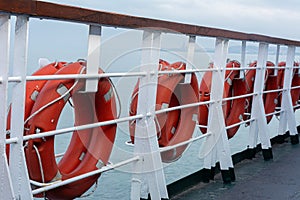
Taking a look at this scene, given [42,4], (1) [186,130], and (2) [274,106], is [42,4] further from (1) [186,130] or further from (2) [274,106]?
(2) [274,106]

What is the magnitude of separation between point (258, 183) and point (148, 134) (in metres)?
1.09

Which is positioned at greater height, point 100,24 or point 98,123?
point 100,24

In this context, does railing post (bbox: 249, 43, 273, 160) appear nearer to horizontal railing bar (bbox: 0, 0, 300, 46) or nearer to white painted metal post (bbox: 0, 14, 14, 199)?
horizontal railing bar (bbox: 0, 0, 300, 46)

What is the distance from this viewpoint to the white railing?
63.7 inches

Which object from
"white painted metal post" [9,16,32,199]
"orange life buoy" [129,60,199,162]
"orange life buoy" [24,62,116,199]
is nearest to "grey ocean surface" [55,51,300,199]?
"orange life buoy" [129,60,199,162]

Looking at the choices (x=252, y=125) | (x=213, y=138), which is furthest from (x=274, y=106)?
(x=213, y=138)

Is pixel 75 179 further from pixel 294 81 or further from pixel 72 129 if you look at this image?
pixel 294 81

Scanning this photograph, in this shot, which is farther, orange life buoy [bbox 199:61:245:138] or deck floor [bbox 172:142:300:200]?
orange life buoy [bbox 199:61:245:138]

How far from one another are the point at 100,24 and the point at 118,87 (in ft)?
1.81

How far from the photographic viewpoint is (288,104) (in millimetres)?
4535

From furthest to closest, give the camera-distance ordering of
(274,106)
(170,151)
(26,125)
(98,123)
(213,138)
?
(274,106), (213,138), (170,151), (98,123), (26,125)

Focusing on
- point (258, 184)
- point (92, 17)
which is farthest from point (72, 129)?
point (258, 184)

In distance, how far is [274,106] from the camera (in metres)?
4.50

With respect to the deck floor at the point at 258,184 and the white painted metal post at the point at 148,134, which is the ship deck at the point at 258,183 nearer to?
the deck floor at the point at 258,184
